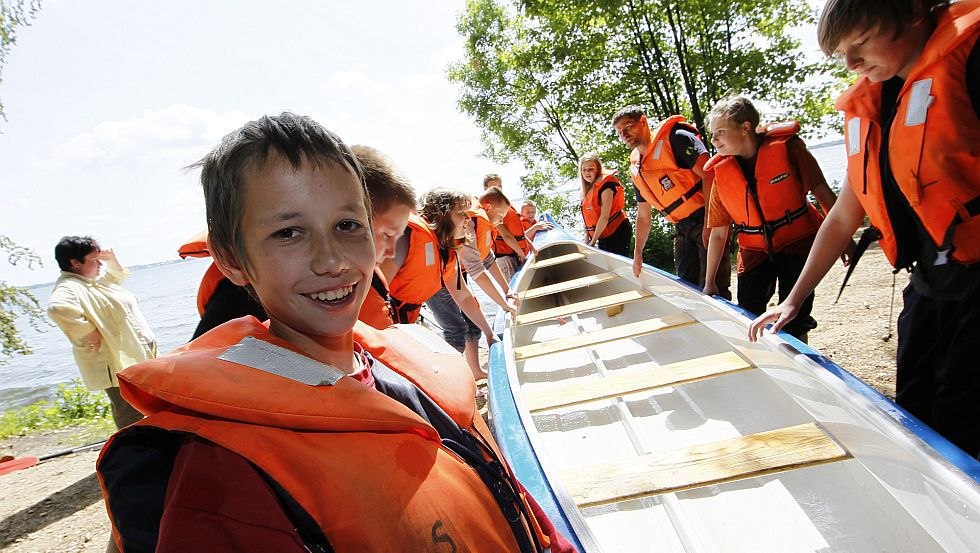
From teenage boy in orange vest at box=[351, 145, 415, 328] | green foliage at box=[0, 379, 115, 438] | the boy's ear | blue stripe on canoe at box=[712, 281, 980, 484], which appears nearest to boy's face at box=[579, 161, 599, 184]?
blue stripe on canoe at box=[712, 281, 980, 484]

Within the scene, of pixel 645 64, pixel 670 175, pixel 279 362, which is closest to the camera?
pixel 279 362

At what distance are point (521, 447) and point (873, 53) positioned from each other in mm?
1920

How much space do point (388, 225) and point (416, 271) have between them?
891 mm

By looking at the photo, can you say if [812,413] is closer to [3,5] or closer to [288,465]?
[288,465]

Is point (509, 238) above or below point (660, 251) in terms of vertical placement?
above

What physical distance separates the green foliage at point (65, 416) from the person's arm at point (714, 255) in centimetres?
727

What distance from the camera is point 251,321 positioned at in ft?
3.26

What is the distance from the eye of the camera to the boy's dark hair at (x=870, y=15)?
1.49 metres

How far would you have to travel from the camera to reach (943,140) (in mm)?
1494

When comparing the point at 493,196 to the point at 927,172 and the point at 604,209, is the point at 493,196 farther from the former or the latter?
the point at 927,172

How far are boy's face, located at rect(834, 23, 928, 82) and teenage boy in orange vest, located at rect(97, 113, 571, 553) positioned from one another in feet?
5.38

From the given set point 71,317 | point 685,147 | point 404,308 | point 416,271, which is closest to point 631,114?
point 685,147

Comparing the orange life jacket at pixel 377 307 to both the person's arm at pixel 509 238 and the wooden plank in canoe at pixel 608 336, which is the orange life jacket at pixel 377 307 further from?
the person's arm at pixel 509 238

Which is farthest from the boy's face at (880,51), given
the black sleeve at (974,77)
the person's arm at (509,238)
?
the person's arm at (509,238)
